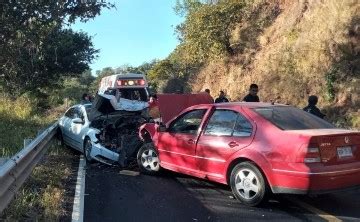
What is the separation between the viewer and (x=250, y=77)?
2544cm

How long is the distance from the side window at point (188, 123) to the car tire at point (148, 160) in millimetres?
766

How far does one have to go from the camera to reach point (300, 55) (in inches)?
814

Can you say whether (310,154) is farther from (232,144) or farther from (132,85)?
(132,85)

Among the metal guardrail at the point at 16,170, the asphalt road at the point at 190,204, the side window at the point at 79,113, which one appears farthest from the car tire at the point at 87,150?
the asphalt road at the point at 190,204

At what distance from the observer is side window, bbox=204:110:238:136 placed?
838 cm

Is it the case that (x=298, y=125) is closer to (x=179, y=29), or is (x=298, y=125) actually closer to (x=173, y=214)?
(x=173, y=214)

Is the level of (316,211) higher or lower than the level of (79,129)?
lower

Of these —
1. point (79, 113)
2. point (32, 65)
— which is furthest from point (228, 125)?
point (32, 65)

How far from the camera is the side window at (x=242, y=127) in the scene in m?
8.02

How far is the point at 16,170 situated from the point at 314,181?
13.0ft

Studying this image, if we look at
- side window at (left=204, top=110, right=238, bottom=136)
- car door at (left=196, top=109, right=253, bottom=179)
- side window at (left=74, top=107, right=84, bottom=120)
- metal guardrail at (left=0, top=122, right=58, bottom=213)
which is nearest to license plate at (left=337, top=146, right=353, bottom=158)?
car door at (left=196, top=109, right=253, bottom=179)

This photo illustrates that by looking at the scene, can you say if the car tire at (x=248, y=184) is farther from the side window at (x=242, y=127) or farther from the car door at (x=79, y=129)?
the car door at (x=79, y=129)

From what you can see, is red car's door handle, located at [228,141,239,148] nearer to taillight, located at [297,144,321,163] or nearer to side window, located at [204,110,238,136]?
side window, located at [204,110,238,136]

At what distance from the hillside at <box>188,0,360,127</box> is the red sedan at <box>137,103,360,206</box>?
806 centimetres
